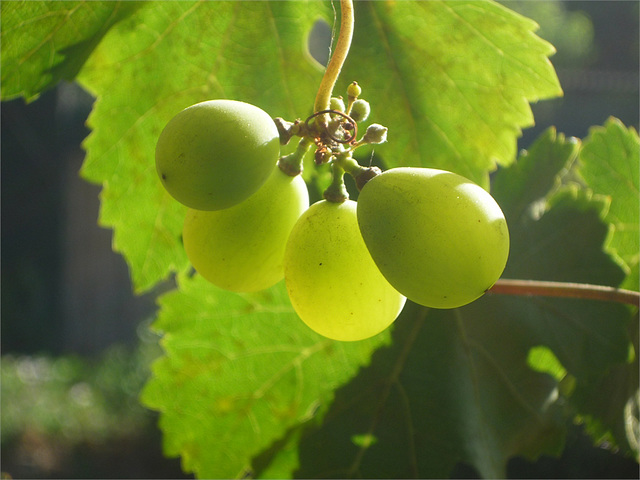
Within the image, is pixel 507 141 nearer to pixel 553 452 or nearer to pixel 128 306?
pixel 553 452

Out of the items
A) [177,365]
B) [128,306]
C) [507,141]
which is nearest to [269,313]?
[177,365]

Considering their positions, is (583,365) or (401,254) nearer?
(401,254)

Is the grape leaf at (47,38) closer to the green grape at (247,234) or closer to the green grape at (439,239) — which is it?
the green grape at (247,234)

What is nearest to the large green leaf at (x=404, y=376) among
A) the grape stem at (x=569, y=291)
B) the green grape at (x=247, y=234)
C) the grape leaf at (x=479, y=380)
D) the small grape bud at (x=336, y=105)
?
the grape leaf at (x=479, y=380)

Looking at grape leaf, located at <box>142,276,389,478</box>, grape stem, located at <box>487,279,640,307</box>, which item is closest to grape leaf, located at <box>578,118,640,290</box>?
grape stem, located at <box>487,279,640,307</box>

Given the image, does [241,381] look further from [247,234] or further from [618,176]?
[618,176]

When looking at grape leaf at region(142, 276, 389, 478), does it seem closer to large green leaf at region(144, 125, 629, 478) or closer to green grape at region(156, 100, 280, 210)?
large green leaf at region(144, 125, 629, 478)

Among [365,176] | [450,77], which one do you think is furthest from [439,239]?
[450,77]
